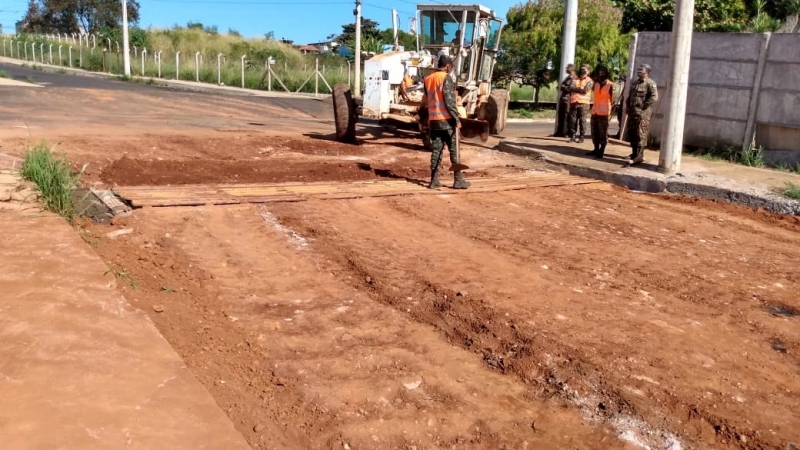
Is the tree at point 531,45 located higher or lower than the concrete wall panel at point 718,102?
higher

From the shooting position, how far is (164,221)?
23.0 ft

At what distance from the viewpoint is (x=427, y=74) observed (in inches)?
546

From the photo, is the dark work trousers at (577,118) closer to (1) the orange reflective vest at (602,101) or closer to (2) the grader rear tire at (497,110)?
(2) the grader rear tire at (497,110)

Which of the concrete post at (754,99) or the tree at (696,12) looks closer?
the concrete post at (754,99)

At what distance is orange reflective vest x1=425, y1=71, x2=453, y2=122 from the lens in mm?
9219

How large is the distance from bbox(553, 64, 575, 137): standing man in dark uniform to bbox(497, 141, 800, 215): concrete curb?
370cm

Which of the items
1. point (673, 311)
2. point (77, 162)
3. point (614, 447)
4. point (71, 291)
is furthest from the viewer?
point (77, 162)

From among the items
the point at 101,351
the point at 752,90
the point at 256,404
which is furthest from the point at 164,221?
the point at 752,90

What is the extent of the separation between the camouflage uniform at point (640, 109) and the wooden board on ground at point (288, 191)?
4.29 feet

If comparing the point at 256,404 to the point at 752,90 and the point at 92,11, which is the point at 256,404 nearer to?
the point at 752,90

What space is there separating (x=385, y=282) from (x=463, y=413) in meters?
2.09

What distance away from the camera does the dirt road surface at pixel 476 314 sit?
3793mm

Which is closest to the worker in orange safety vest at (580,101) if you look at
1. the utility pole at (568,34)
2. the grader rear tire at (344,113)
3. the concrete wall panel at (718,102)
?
the utility pole at (568,34)

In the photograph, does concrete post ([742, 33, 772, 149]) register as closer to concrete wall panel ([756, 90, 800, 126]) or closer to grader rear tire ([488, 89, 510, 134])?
concrete wall panel ([756, 90, 800, 126])
